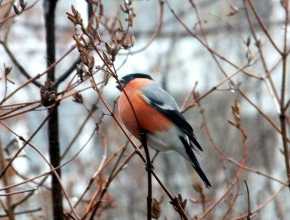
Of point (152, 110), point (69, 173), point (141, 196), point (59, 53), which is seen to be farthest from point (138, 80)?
point (59, 53)

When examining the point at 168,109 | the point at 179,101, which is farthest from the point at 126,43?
the point at 179,101

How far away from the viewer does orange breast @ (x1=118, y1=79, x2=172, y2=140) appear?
1.73 metres

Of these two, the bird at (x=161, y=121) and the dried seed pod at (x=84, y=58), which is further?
the bird at (x=161, y=121)

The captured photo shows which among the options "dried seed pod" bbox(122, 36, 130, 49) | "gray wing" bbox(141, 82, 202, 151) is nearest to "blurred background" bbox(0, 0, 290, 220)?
"gray wing" bbox(141, 82, 202, 151)

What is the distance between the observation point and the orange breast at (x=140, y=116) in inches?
68.2

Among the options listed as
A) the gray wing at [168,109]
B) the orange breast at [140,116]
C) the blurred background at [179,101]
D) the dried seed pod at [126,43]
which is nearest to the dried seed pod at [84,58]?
the dried seed pod at [126,43]

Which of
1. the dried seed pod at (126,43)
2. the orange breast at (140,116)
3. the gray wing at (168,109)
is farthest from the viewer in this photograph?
the gray wing at (168,109)

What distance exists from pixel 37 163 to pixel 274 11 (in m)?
3.51

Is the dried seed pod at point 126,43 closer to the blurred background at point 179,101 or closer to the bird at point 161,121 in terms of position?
the bird at point 161,121

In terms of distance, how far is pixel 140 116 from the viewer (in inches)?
70.6

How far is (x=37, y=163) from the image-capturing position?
5684mm

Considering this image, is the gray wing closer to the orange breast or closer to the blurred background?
the orange breast

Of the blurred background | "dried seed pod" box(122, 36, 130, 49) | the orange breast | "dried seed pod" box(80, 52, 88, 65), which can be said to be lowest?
"dried seed pod" box(80, 52, 88, 65)

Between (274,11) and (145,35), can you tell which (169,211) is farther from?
(274,11)
